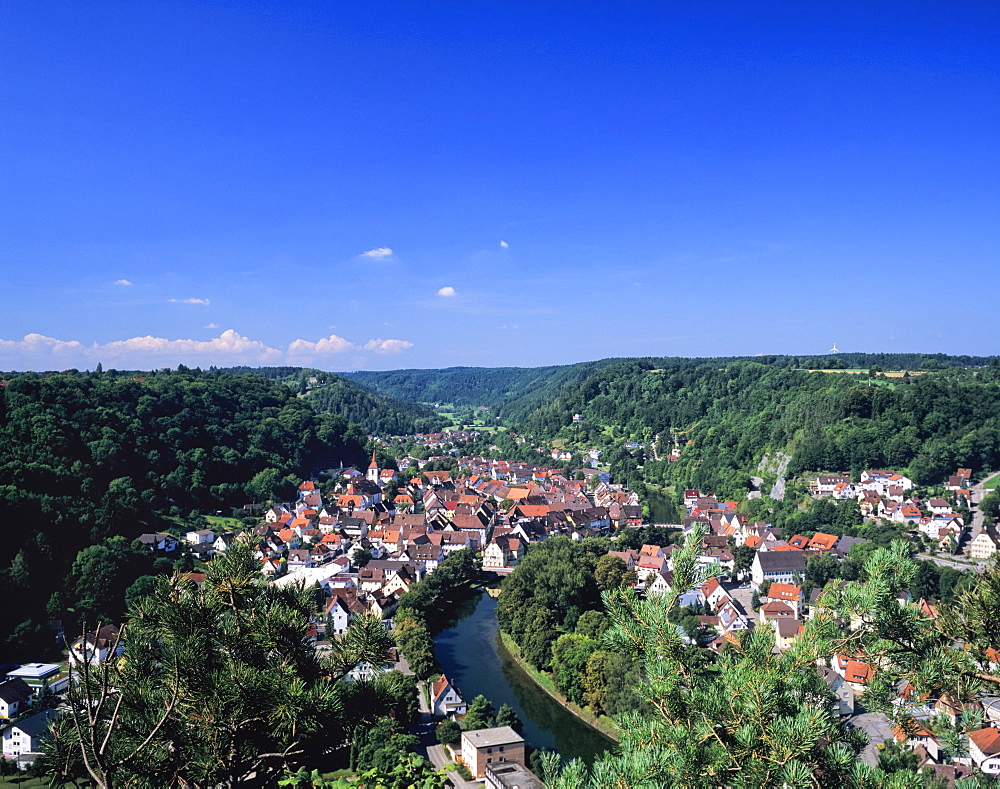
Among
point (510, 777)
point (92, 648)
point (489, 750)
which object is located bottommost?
point (510, 777)

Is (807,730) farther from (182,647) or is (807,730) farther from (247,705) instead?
(182,647)

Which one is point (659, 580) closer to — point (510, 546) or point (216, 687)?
point (510, 546)

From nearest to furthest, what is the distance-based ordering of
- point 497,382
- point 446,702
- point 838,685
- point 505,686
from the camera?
point 838,685 → point 446,702 → point 505,686 → point 497,382

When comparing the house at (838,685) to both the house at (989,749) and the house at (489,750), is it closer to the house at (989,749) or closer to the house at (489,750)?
the house at (989,749)

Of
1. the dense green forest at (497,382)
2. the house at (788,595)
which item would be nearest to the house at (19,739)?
the house at (788,595)

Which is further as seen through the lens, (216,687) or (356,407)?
(356,407)

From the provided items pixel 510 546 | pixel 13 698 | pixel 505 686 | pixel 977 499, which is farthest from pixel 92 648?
pixel 977 499
